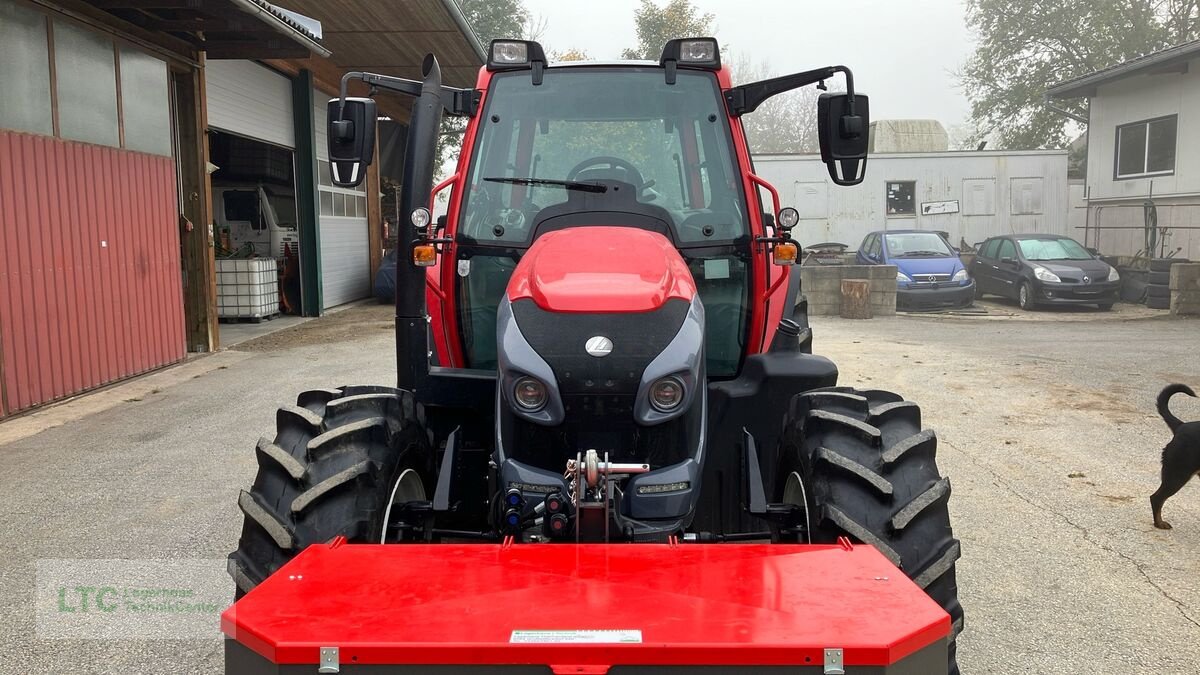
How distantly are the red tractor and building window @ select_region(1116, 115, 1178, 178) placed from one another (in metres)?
18.9

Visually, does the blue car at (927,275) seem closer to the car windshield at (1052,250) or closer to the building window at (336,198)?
the car windshield at (1052,250)

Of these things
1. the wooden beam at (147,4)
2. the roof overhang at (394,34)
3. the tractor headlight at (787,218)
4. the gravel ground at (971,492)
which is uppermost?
the roof overhang at (394,34)

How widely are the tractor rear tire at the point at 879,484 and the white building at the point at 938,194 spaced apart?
1981 centimetres

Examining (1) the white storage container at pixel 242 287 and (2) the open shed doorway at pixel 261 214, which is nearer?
(1) the white storage container at pixel 242 287

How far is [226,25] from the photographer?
1012 centimetres

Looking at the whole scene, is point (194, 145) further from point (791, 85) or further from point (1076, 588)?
point (1076, 588)

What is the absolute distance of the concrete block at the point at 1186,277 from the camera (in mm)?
15461

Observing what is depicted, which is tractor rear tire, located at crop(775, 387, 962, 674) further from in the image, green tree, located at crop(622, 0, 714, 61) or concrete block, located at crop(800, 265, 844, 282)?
green tree, located at crop(622, 0, 714, 61)

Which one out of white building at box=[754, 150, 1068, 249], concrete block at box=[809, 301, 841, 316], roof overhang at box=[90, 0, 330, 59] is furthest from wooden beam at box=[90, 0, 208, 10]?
white building at box=[754, 150, 1068, 249]

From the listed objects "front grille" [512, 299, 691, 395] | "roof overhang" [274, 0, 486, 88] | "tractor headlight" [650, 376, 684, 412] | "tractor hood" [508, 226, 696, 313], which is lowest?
"tractor headlight" [650, 376, 684, 412]

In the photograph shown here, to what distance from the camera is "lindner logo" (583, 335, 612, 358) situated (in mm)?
2715

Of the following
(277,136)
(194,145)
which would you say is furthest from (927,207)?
(194,145)

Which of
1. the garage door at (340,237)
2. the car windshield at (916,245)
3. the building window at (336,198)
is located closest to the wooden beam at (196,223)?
the building window at (336,198)

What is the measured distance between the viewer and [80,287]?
8.84 metres
